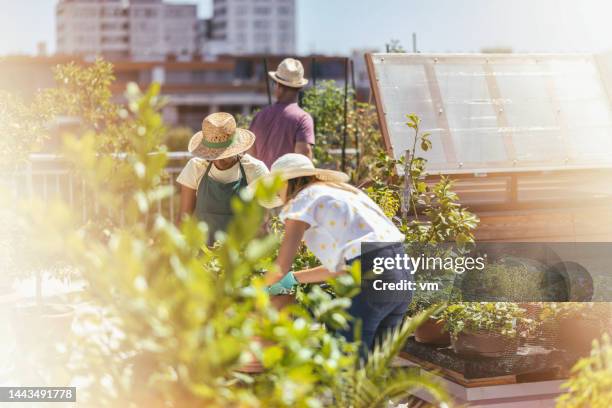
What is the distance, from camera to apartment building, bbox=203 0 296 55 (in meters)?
138

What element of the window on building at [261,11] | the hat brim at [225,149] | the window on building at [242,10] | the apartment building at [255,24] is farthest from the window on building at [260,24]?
the hat brim at [225,149]

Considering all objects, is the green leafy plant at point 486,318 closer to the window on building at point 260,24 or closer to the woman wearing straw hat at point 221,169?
the woman wearing straw hat at point 221,169

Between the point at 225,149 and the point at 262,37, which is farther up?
the point at 262,37

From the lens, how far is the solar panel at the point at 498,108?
6402mm

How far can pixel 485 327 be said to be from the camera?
159 inches

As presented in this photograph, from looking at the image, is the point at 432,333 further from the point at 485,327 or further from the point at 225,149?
the point at 225,149

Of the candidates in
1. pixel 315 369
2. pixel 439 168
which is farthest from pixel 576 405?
pixel 439 168

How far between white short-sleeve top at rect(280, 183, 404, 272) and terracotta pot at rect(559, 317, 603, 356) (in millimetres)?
1340

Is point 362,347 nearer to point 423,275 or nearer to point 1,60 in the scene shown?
point 423,275

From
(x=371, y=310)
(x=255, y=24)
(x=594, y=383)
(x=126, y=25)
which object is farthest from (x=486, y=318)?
(x=126, y=25)

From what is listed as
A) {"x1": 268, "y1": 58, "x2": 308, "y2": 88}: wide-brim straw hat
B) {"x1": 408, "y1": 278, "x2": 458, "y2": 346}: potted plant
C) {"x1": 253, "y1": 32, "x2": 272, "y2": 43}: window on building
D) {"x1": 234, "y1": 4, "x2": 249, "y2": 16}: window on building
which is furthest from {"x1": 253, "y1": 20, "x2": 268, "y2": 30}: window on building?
{"x1": 408, "y1": 278, "x2": 458, "y2": 346}: potted plant

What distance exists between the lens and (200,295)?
6.08ft

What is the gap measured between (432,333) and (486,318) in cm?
35

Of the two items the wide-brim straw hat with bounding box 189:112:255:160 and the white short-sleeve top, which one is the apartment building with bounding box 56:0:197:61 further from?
the white short-sleeve top
